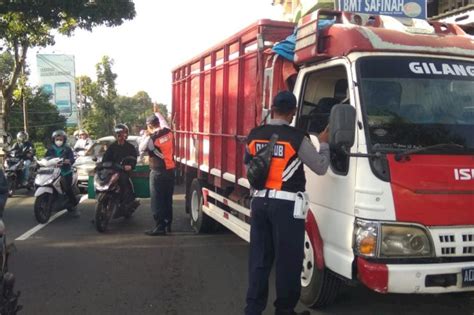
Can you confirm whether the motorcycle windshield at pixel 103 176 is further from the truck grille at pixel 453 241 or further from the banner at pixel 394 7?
the truck grille at pixel 453 241

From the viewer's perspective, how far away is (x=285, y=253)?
4230mm

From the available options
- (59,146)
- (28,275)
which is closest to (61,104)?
(59,146)

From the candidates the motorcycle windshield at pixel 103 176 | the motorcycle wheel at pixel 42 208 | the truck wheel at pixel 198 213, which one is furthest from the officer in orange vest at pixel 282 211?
the motorcycle wheel at pixel 42 208

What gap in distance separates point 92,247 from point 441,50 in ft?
17.4

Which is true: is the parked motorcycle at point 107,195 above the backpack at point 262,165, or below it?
below

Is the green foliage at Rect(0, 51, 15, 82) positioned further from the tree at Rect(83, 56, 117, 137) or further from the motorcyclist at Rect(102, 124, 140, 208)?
the motorcyclist at Rect(102, 124, 140, 208)

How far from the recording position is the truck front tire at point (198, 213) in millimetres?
8398

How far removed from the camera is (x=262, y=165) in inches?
165

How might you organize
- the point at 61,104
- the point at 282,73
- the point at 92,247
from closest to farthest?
the point at 282,73 → the point at 92,247 → the point at 61,104

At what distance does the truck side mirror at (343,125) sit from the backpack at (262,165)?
1.67 feet

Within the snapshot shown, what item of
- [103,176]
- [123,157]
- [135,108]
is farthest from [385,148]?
[135,108]

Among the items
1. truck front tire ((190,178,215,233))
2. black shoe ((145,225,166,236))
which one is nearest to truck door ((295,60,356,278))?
truck front tire ((190,178,215,233))

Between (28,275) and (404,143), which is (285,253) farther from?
(28,275)

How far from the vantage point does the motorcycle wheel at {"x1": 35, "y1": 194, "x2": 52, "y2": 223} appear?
9.25m
